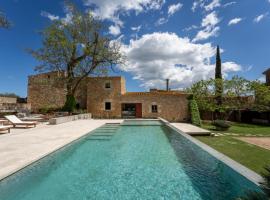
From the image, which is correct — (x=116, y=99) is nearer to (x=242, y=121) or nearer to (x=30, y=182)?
(x=242, y=121)

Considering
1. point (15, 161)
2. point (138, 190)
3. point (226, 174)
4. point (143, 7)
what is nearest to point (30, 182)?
point (15, 161)

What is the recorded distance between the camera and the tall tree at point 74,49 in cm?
2497

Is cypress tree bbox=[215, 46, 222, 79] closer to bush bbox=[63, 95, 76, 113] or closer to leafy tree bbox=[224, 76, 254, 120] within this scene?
leafy tree bbox=[224, 76, 254, 120]

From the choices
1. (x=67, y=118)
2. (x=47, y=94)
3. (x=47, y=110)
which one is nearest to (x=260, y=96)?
(x=67, y=118)

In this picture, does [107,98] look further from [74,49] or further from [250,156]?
[250,156]

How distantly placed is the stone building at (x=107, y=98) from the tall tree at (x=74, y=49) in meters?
2.72

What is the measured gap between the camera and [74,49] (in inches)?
993

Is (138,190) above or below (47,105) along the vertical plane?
below

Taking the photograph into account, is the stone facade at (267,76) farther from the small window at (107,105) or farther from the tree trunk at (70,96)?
the tree trunk at (70,96)

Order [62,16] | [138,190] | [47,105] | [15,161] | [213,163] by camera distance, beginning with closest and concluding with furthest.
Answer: [138,190] < [15,161] < [213,163] < [62,16] < [47,105]

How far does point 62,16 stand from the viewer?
25.1 m

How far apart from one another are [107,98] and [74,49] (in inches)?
300

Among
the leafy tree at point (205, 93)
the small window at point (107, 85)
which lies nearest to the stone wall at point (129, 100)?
the small window at point (107, 85)

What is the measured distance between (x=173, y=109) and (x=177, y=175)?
21.8 metres
